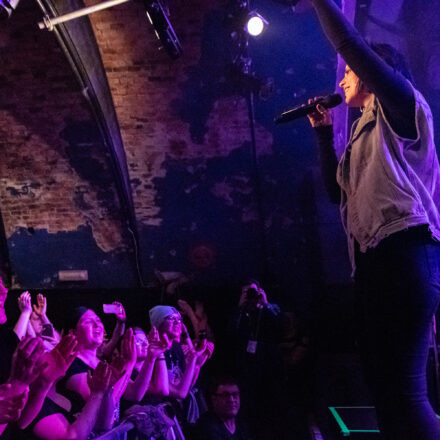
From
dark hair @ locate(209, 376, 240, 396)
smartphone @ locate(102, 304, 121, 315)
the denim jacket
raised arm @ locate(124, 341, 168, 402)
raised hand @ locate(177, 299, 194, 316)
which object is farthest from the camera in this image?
raised hand @ locate(177, 299, 194, 316)

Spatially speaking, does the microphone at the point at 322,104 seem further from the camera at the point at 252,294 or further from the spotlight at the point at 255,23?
the camera at the point at 252,294

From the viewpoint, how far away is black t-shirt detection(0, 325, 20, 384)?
2.05 meters

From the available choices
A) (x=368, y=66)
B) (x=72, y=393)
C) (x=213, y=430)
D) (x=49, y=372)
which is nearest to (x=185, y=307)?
(x=213, y=430)

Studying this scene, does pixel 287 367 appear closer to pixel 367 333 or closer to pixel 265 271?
pixel 265 271

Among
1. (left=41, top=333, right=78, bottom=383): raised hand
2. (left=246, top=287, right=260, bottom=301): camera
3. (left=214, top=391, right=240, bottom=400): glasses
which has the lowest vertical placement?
(left=214, top=391, right=240, bottom=400): glasses

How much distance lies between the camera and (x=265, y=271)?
5.75m

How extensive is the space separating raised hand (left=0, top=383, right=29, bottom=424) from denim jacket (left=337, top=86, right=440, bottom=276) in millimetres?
1236

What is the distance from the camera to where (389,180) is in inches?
48.9

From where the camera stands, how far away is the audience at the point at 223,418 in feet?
9.69

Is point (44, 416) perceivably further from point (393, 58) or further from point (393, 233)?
point (393, 58)

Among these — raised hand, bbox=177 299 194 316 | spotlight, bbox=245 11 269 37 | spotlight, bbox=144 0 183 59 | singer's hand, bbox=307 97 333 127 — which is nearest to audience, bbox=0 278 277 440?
raised hand, bbox=177 299 194 316

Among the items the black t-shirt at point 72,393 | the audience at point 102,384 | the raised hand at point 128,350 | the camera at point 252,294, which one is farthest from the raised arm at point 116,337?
the raised hand at point 128,350

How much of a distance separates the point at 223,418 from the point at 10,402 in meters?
2.01

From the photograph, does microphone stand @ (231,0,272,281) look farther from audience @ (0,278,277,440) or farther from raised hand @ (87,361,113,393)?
raised hand @ (87,361,113,393)
